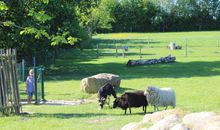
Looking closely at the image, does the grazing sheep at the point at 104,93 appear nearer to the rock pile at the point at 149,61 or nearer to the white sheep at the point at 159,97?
the white sheep at the point at 159,97

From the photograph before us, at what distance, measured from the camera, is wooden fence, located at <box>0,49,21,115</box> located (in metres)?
19.6

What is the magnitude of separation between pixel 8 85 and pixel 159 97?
18.5 ft

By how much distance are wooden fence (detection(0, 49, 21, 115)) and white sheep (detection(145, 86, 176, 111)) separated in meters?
4.86

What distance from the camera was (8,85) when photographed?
19.9 metres

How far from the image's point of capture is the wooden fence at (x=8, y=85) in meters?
19.6

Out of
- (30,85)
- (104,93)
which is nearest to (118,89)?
(30,85)

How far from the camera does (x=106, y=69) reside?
148 ft

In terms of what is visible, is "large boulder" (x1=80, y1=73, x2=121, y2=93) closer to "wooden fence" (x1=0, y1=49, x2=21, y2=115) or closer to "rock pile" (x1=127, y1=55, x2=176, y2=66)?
"wooden fence" (x1=0, y1=49, x2=21, y2=115)

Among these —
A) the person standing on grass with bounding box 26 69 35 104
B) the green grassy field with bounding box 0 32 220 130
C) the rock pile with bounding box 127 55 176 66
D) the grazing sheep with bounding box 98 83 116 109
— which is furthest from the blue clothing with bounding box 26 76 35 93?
the rock pile with bounding box 127 55 176 66

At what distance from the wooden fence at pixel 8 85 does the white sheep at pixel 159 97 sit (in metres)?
4.86

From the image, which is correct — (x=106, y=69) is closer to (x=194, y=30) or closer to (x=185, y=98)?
(x=185, y=98)

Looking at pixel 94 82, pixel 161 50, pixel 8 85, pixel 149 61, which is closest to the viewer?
pixel 8 85

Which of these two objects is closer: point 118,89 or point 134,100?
point 134,100

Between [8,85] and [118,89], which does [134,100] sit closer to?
[8,85]
